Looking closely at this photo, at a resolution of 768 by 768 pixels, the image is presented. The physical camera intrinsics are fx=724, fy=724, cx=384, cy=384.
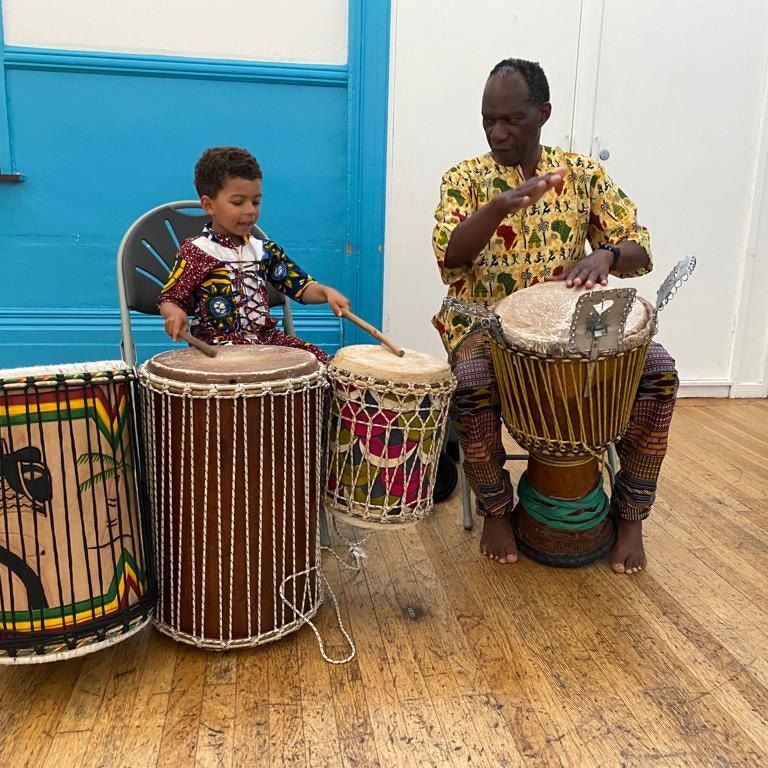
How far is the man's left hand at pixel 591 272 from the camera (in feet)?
6.05

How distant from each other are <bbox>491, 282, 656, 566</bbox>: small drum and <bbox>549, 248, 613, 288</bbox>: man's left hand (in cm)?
3

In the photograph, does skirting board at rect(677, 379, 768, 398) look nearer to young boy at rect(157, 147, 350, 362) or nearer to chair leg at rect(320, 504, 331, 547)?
chair leg at rect(320, 504, 331, 547)

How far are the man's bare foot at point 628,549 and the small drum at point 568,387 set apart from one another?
0.19 ft

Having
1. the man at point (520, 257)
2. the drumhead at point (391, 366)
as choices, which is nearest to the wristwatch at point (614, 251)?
the man at point (520, 257)

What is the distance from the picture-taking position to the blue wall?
2.96 m

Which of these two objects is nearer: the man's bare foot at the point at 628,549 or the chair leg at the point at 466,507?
the man's bare foot at the point at 628,549

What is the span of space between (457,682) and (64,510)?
Answer: 2.83 ft

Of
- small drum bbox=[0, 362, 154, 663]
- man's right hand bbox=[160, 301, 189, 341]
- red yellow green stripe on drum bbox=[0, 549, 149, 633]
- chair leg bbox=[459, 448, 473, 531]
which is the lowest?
chair leg bbox=[459, 448, 473, 531]

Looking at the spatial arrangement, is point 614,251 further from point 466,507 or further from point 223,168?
point 223,168

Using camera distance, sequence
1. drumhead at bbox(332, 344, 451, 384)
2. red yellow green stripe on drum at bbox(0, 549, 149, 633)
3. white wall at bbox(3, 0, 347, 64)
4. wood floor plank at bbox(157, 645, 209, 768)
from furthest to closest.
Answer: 1. white wall at bbox(3, 0, 347, 64)
2. drumhead at bbox(332, 344, 451, 384)
3. red yellow green stripe on drum at bbox(0, 549, 149, 633)
4. wood floor plank at bbox(157, 645, 209, 768)

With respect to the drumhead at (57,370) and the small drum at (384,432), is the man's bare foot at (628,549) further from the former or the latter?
the drumhead at (57,370)

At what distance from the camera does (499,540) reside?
2.04 m

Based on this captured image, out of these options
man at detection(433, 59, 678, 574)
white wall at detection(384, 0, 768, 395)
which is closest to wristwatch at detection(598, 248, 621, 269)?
man at detection(433, 59, 678, 574)

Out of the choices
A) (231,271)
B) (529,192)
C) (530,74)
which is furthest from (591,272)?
(231,271)
